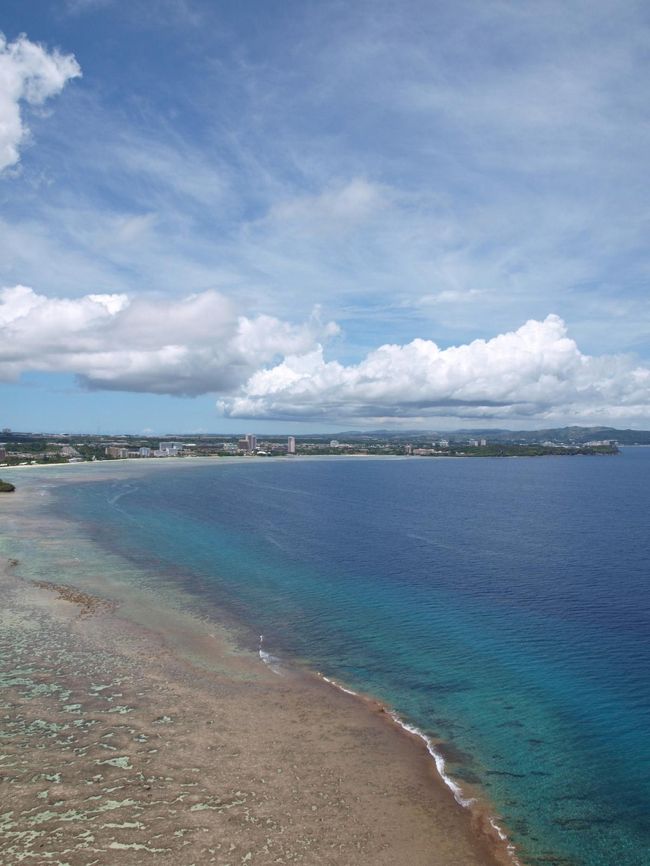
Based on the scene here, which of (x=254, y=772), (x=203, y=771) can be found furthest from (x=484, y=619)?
(x=203, y=771)

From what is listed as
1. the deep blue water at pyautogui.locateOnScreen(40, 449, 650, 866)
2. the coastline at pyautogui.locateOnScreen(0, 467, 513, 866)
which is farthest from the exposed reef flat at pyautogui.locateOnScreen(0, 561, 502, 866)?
the deep blue water at pyautogui.locateOnScreen(40, 449, 650, 866)

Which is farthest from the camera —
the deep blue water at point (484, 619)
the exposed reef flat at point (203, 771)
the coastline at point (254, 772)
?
the deep blue water at point (484, 619)

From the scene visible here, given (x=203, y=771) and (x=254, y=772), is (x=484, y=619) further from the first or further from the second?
(x=203, y=771)

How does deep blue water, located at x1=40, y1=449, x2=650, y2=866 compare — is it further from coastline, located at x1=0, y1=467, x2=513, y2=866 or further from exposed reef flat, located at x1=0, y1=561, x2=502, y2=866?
exposed reef flat, located at x1=0, y1=561, x2=502, y2=866

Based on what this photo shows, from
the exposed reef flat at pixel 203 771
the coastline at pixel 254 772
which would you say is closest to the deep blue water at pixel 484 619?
the coastline at pixel 254 772

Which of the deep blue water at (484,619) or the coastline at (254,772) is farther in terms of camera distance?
the deep blue water at (484,619)

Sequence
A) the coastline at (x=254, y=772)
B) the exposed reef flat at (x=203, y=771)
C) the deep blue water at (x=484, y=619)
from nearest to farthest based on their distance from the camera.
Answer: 1. the exposed reef flat at (x=203, y=771)
2. the coastline at (x=254, y=772)
3. the deep blue water at (x=484, y=619)

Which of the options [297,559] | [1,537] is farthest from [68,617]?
[1,537]

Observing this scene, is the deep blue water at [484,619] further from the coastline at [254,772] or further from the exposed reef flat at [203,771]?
the exposed reef flat at [203,771]
